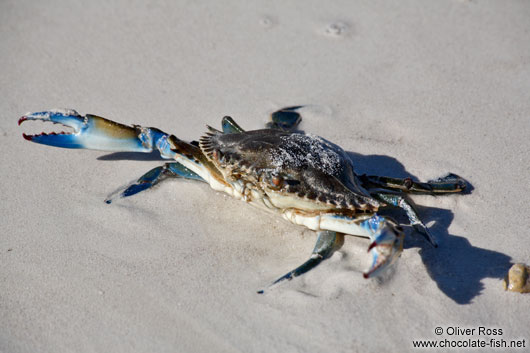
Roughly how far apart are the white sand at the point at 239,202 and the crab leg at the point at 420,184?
116 mm

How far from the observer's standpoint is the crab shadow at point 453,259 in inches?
111

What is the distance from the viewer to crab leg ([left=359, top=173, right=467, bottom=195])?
10.4 ft

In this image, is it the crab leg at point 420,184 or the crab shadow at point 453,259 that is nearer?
the crab shadow at point 453,259

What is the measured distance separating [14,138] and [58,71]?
0.81m

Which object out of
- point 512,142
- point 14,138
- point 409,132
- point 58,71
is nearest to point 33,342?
point 14,138

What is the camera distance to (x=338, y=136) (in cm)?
381

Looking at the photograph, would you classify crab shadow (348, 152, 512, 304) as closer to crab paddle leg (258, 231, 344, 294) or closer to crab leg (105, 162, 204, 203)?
crab paddle leg (258, 231, 344, 294)

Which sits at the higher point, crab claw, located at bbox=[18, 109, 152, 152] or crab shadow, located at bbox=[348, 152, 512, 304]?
crab claw, located at bbox=[18, 109, 152, 152]

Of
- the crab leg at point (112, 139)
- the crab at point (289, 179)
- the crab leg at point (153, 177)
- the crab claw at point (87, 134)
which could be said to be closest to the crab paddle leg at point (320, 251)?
the crab at point (289, 179)

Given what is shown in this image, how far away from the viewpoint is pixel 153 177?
3.29m

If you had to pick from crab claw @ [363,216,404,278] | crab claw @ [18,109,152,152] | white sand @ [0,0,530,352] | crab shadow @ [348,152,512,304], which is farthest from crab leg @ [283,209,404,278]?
crab claw @ [18,109,152,152]

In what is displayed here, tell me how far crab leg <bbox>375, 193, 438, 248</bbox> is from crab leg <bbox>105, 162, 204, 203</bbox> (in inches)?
43.6

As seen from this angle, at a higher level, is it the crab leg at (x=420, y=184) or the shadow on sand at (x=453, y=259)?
the crab leg at (x=420, y=184)

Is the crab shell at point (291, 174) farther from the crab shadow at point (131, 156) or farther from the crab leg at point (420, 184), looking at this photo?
the crab shadow at point (131, 156)
